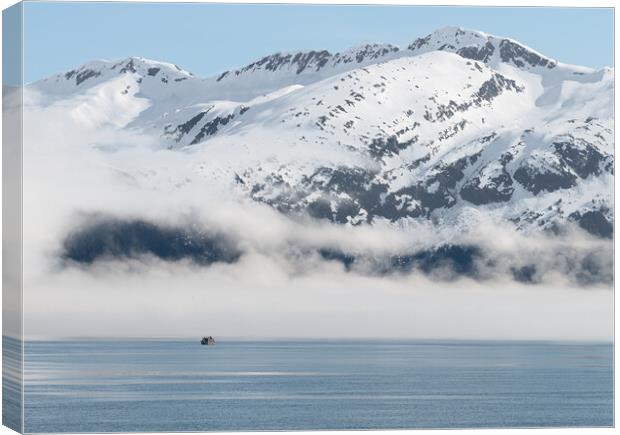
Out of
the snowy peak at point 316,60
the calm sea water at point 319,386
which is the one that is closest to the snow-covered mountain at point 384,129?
the snowy peak at point 316,60

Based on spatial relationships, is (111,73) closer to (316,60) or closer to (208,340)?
(316,60)

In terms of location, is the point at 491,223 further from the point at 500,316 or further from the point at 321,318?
the point at 321,318

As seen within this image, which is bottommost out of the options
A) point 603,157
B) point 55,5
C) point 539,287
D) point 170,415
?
point 170,415

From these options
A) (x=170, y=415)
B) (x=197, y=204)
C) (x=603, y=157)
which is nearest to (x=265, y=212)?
(x=197, y=204)

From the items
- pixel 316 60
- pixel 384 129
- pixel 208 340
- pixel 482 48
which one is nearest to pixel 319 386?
pixel 208 340

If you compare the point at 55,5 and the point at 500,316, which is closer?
the point at 55,5

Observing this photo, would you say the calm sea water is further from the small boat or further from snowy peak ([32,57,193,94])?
snowy peak ([32,57,193,94])
